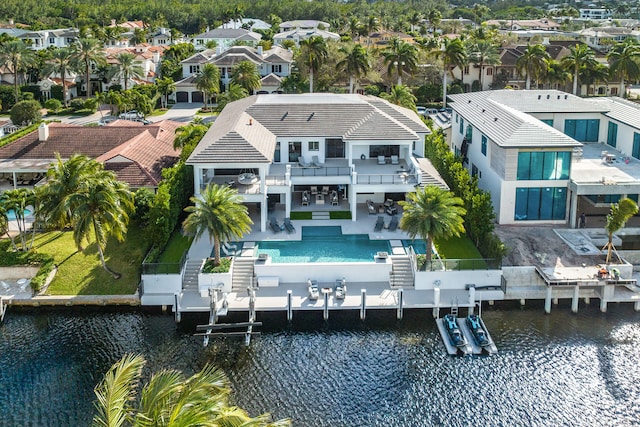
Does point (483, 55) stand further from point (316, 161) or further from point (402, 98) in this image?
point (316, 161)

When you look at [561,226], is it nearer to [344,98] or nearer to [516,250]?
[516,250]

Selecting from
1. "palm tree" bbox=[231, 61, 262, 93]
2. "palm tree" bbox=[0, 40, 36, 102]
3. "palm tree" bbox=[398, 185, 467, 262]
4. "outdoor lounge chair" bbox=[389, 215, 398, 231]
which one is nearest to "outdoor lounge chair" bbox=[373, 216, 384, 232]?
"outdoor lounge chair" bbox=[389, 215, 398, 231]

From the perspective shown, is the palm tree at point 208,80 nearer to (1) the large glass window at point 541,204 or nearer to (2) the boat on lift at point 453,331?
(1) the large glass window at point 541,204

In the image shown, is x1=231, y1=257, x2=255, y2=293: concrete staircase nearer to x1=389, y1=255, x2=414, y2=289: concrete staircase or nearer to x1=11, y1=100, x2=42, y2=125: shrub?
x1=389, y1=255, x2=414, y2=289: concrete staircase

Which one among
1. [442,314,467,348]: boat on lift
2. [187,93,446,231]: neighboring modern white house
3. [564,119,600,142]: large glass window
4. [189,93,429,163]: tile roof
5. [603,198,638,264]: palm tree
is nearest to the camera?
[442,314,467,348]: boat on lift

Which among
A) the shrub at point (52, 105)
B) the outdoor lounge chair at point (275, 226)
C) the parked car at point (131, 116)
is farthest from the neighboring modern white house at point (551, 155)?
the shrub at point (52, 105)

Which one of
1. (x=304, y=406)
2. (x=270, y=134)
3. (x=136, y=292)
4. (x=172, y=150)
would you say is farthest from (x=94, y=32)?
(x=304, y=406)
